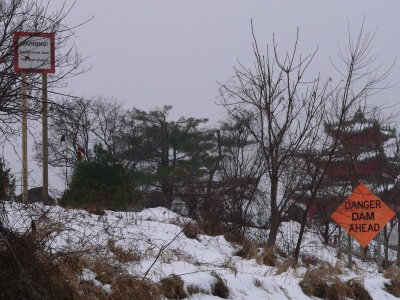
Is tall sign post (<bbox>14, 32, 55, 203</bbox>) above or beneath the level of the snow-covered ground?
above

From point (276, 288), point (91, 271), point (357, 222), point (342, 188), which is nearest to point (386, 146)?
point (342, 188)

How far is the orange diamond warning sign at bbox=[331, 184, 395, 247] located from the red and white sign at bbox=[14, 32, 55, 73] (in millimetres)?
7729

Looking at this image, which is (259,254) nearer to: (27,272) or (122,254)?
(122,254)

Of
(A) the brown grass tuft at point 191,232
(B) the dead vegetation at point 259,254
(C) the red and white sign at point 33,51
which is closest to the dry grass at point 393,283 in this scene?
(B) the dead vegetation at point 259,254

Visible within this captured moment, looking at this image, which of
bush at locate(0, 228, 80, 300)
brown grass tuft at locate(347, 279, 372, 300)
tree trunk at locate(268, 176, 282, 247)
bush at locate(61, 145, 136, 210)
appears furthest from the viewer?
bush at locate(61, 145, 136, 210)

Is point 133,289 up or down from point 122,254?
down

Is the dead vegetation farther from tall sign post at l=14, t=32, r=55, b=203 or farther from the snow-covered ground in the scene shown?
tall sign post at l=14, t=32, r=55, b=203

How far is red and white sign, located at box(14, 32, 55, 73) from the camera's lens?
6049mm

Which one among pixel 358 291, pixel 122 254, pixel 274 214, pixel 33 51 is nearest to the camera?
pixel 33 51

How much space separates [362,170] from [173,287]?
1465 centimetres

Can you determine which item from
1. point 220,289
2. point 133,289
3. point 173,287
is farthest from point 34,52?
point 220,289

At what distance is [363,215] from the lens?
43.2ft

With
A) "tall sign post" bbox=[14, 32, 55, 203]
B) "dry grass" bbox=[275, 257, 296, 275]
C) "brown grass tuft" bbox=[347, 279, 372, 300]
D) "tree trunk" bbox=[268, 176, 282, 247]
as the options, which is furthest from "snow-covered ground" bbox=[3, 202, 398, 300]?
"tree trunk" bbox=[268, 176, 282, 247]

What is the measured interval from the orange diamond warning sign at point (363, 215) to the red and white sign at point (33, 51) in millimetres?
7729
